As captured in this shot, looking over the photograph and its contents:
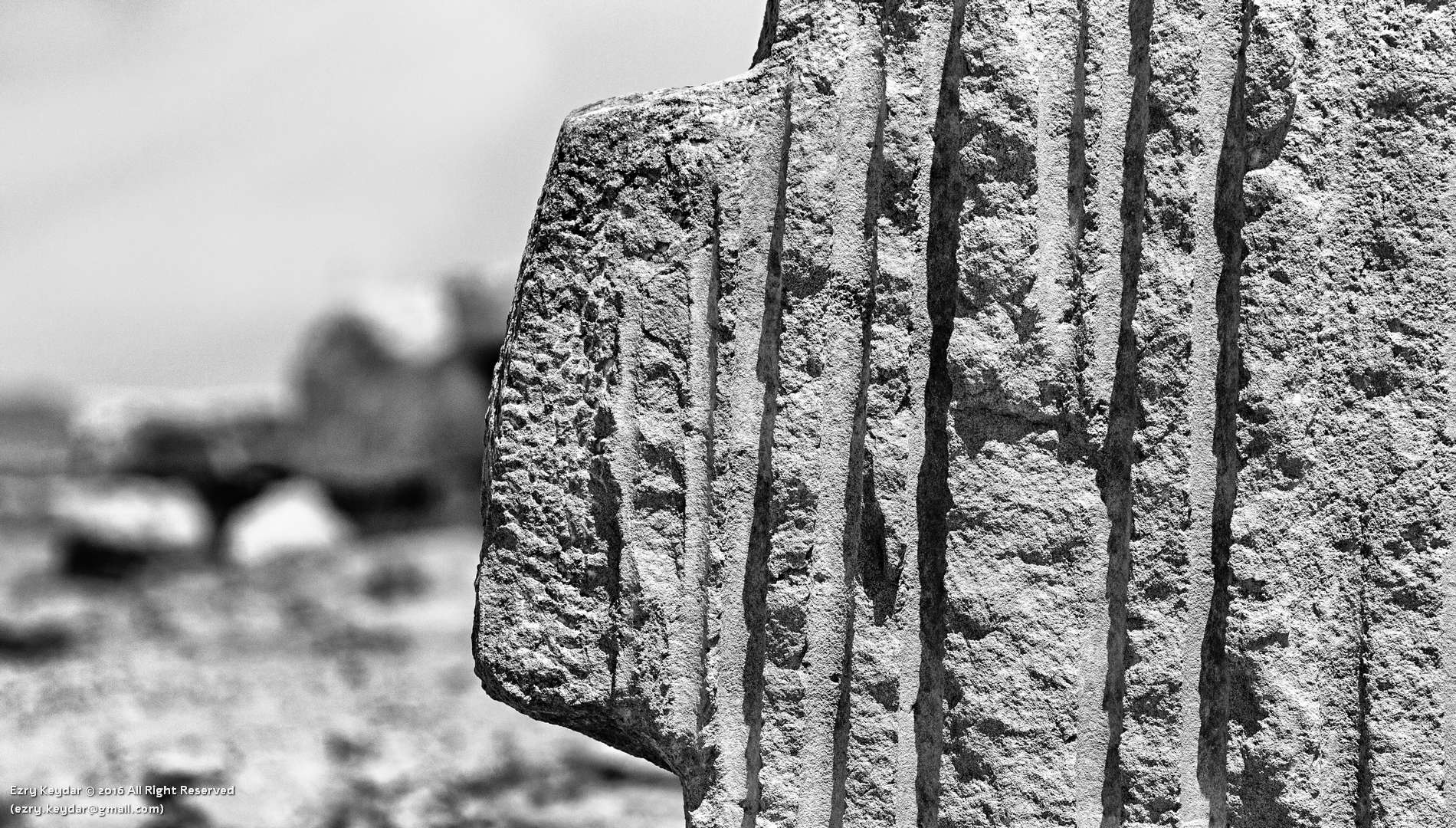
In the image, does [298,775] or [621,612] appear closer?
[621,612]

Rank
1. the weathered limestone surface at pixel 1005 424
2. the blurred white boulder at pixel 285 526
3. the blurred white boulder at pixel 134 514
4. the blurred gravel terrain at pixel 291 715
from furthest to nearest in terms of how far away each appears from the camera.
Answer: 1. the blurred white boulder at pixel 285 526
2. the blurred white boulder at pixel 134 514
3. the blurred gravel terrain at pixel 291 715
4. the weathered limestone surface at pixel 1005 424

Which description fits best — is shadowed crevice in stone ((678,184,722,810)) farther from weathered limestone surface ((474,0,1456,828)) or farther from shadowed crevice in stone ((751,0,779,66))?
shadowed crevice in stone ((751,0,779,66))

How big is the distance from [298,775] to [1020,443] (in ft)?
8.12

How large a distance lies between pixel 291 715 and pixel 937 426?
9.80 feet

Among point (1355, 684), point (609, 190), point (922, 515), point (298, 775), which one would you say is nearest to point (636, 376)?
point (609, 190)

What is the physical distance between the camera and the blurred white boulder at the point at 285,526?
254 inches

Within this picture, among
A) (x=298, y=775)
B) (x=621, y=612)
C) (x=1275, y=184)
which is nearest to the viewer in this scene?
(x=1275, y=184)

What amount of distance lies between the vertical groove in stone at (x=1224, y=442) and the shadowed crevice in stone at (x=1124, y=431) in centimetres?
7

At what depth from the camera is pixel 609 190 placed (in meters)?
1.30

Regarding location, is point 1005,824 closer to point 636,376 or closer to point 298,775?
point 636,376

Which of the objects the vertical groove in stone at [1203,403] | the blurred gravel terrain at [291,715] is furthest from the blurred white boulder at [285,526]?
the vertical groove in stone at [1203,403]

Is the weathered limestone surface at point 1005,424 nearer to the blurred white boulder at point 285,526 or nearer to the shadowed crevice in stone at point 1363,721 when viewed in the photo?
the shadowed crevice in stone at point 1363,721

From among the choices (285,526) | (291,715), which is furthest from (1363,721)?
(285,526)

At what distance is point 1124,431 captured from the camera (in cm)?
125
